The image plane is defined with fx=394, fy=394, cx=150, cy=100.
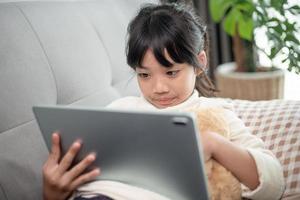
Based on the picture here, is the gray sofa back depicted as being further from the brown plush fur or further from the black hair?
the brown plush fur

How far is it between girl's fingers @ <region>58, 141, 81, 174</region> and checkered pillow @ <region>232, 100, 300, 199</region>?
22.1 inches

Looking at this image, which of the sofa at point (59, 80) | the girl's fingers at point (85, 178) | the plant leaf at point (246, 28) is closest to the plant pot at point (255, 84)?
the plant leaf at point (246, 28)

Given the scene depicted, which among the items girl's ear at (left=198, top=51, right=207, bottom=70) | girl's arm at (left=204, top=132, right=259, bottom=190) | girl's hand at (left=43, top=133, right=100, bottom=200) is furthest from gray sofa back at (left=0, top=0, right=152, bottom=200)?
girl's arm at (left=204, top=132, right=259, bottom=190)

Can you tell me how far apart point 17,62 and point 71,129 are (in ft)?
1.05

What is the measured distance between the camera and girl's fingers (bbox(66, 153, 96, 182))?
0.83 meters

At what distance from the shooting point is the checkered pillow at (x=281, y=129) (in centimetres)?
107

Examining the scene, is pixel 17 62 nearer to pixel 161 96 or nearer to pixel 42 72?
pixel 42 72

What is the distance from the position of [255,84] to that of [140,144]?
6.38ft

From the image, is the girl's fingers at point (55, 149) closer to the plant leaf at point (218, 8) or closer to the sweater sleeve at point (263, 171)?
the sweater sleeve at point (263, 171)

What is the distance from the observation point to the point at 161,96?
3.39 ft

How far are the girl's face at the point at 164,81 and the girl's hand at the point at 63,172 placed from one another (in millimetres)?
271

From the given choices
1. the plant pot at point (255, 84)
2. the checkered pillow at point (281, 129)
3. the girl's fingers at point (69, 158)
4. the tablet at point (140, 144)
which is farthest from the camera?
the plant pot at point (255, 84)

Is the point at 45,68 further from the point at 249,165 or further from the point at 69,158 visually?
the point at 249,165

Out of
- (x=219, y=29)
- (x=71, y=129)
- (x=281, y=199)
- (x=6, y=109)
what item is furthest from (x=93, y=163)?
(x=219, y=29)
